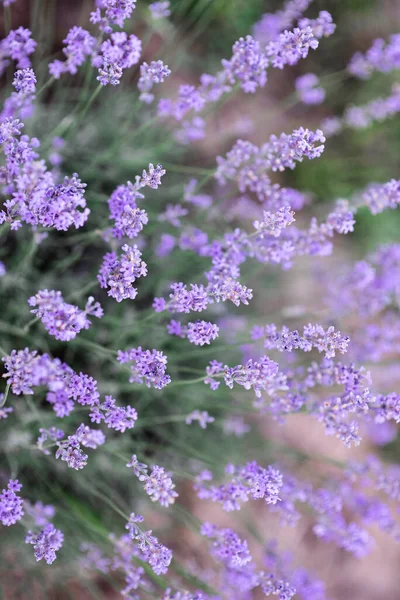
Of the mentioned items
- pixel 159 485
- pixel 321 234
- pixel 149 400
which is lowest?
pixel 159 485

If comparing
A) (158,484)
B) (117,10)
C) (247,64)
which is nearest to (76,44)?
(117,10)

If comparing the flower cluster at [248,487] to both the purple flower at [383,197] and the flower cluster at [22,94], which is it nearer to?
the purple flower at [383,197]

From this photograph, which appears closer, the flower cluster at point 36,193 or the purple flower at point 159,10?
the flower cluster at point 36,193

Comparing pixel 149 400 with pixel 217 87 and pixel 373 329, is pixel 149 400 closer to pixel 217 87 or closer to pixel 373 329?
pixel 373 329

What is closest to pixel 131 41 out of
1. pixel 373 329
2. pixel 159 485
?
pixel 159 485

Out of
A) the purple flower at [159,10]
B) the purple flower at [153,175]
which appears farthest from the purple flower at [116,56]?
the purple flower at [159,10]

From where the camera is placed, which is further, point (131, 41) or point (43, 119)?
point (43, 119)

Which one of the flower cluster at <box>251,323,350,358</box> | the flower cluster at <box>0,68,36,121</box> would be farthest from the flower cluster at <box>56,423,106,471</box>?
the flower cluster at <box>0,68,36,121</box>
